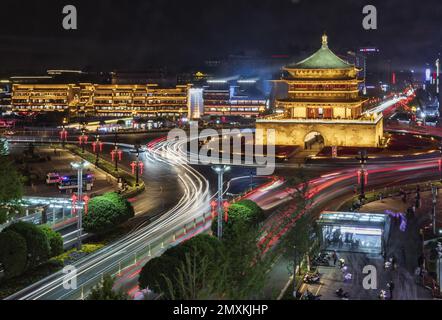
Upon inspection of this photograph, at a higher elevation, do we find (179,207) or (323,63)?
(323,63)

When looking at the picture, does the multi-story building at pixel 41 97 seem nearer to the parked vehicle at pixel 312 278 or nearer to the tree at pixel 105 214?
the tree at pixel 105 214

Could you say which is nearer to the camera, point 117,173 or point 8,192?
point 8,192

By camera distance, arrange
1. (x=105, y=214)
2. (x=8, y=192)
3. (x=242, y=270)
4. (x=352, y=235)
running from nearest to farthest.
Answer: (x=242, y=270)
(x=8, y=192)
(x=352, y=235)
(x=105, y=214)

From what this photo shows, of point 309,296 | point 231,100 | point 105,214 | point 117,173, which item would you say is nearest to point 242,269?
point 309,296

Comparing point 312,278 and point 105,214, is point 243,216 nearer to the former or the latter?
point 312,278

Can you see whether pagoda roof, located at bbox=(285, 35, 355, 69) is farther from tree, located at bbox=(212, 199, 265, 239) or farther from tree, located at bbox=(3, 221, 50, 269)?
tree, located at bbox=(3, 221, 50, 269)

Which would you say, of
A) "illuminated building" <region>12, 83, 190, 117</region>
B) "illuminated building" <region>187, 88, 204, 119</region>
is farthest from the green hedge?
"illuminated building" <region>12, 83, 190, 117</region>

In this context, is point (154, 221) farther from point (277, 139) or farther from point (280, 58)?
point (280, 58)

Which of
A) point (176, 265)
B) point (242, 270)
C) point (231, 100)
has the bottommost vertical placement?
point (176, 265)
